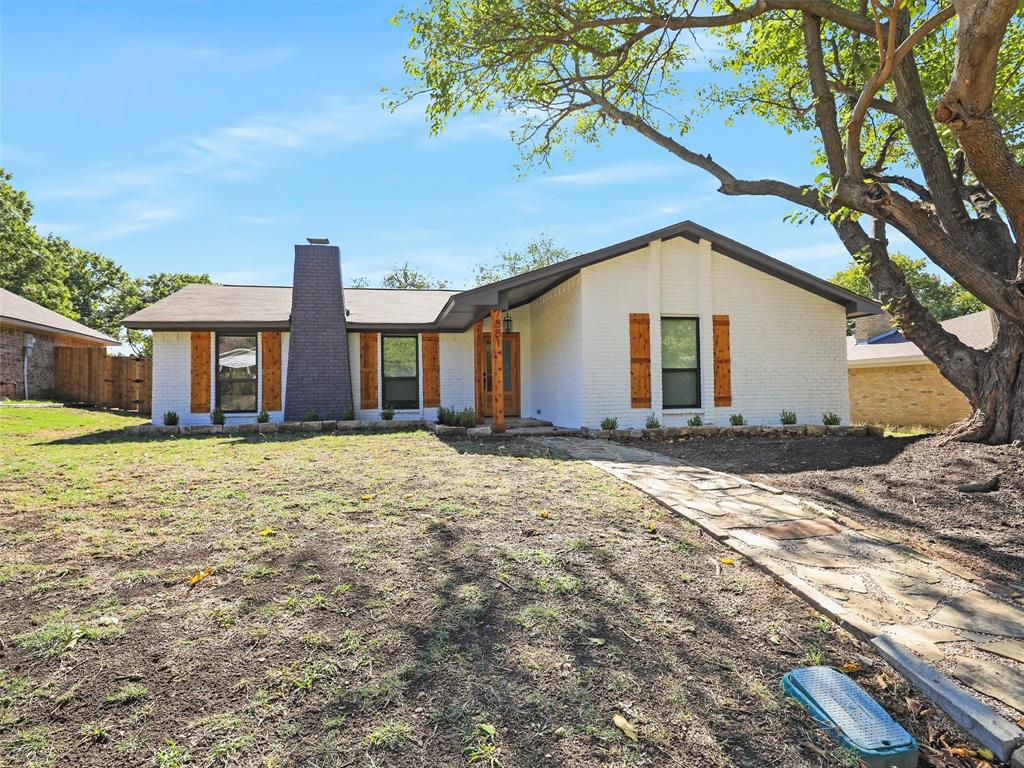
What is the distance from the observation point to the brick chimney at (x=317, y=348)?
1211 cm

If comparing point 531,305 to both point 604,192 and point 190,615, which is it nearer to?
point 604,192

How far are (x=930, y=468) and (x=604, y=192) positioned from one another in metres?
15.2

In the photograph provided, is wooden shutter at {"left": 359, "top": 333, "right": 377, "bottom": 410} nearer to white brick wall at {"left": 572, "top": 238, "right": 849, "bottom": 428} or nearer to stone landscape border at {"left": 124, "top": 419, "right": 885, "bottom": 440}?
stone landscape border at {"left": 124, "top": 419, "right": 885, "bottom": 440}

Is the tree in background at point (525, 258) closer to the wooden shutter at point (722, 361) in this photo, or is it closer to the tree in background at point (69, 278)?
the tree in background at point (69, 278)

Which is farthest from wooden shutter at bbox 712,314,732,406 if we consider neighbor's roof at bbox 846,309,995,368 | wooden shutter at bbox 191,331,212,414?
wooden shutter at bbox 191,331,212,414

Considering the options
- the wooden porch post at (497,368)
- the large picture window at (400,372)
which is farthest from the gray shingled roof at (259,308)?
the wooden porch post at (497,368)

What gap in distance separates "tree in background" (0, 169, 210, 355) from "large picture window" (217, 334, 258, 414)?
69.0 ft

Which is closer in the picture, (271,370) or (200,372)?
(200,372)

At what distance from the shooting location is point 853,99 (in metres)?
8.80

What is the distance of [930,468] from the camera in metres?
6.17

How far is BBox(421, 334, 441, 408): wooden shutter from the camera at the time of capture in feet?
42.8

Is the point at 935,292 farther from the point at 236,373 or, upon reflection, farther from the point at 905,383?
the point at 236,373

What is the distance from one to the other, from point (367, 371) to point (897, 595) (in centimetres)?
1141

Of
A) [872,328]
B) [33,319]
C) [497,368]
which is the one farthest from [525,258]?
[497,368]
